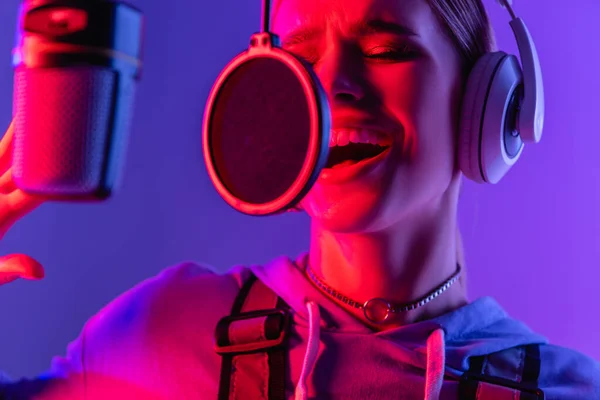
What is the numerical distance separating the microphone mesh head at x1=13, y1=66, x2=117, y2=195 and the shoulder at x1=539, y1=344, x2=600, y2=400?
2.93 ft

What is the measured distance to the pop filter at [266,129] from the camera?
88cm

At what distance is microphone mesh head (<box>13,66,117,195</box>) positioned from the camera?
790 millimetres

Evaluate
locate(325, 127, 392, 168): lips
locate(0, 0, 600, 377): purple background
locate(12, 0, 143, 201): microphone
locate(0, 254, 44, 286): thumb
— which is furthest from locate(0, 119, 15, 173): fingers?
locate(0, 0, 600, 377): purple background

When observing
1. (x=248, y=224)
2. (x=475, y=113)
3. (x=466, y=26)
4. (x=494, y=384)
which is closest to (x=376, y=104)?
(x=475, y=113)

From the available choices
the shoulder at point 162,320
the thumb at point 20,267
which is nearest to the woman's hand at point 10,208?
the thumb at point 20,267

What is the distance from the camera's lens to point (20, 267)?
3.62 feet

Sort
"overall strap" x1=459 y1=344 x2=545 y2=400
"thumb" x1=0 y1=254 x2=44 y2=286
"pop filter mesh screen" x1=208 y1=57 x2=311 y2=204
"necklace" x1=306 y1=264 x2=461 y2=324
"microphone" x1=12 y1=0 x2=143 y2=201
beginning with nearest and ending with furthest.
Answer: "microphone" x1=12 y1=0 x2=143 y2=201
"pop filter mesh screen" x1=208 y1=57 x2=311 y2=204
"thumb" x1=0 y1=254 x2=44 y2=286
"overall strap" x1=459 y1=344 x2=545 y2=400
"necklace" x1=306 y1=264 x2=461 y2=324

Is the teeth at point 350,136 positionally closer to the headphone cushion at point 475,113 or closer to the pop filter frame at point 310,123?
the headphone cushion at point 475,113

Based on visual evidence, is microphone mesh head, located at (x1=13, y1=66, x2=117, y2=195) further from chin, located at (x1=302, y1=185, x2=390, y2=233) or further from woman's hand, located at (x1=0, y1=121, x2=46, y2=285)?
chin, located at (x1=302, y1=185, x2=390, y2=233)

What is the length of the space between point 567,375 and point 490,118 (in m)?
0.50

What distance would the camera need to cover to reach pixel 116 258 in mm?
2010

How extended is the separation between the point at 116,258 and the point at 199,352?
763 mm

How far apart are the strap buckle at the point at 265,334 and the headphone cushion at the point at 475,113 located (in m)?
0.43

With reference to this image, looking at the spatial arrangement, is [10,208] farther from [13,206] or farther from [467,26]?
[467,26]
